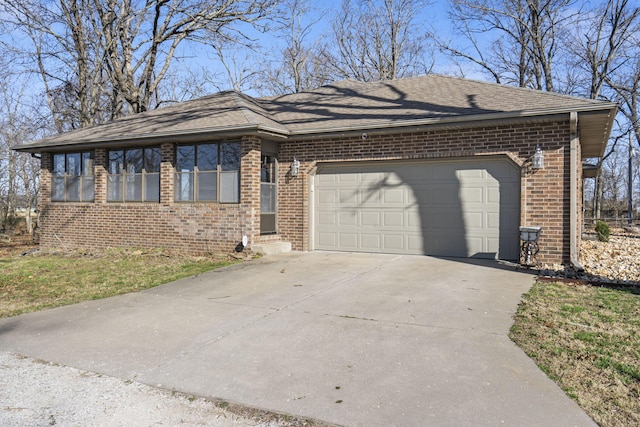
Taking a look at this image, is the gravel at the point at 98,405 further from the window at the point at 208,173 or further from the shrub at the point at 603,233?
the shrub at the point at 603,233

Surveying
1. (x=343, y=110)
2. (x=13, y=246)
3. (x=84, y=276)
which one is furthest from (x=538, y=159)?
(x=13, y=246)

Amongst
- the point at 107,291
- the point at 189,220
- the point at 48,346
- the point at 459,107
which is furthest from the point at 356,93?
the point at 48,346

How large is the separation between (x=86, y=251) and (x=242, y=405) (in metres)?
11.2

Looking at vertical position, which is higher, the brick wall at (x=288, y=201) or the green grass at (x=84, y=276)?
the brick wall at (x=288, y=201)

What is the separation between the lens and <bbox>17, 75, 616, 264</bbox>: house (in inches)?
359

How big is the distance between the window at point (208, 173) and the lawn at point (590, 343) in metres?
7.29

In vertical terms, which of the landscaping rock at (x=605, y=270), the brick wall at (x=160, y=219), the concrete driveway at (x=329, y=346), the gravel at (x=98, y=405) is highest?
the brick wall at (x=160, y=219)

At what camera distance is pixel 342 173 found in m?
11.2

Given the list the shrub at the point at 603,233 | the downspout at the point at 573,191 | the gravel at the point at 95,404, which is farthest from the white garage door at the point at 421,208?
the shrub at the point at 603,233

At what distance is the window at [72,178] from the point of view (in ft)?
44.7

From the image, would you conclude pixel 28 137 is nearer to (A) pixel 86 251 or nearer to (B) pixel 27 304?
(A) pixel 86 251

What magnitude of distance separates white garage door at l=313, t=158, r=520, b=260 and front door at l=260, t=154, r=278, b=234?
1117 millimetres

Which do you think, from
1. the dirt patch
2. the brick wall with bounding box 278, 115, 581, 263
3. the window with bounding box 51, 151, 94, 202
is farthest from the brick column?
the dirt patch

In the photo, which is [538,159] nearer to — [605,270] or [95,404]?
[605,270]
